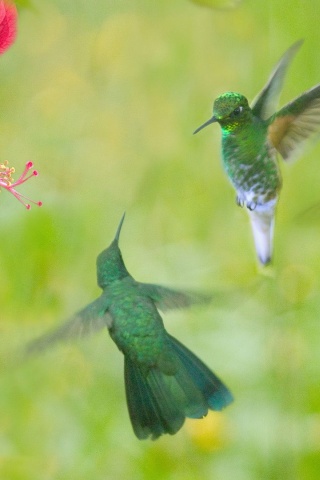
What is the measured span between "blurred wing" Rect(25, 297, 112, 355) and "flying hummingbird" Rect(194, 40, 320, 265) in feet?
0.35

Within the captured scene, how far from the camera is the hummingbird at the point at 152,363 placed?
0.51 m

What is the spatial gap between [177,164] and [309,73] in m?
0.19

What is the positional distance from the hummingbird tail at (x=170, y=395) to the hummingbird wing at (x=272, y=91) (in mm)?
157

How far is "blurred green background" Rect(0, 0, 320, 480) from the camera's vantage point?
0.88 metres

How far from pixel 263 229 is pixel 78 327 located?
13 cm

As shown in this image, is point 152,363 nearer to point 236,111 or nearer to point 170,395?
point 170,395

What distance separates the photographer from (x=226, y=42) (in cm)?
107

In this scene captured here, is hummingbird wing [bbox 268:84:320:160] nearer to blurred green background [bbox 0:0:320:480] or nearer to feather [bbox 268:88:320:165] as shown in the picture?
feather [bbox 268:88:320:165]

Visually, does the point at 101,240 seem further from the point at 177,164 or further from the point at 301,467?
the point at 301,467

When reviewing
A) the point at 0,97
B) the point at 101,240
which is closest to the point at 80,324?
the point at 101,240

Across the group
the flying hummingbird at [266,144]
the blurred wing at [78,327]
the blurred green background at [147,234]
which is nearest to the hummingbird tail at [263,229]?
the flying hummingbird at [266,144]

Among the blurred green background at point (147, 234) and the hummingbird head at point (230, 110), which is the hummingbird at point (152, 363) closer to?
the hummingbird head at point (230, 110)

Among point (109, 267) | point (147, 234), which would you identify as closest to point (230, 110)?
point (109, 267)

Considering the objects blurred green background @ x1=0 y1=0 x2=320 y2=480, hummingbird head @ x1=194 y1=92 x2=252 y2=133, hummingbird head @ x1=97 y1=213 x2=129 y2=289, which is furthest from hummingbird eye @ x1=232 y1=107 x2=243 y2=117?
blurred green background @ x1=0 y1=0 x2=320 y2=480
